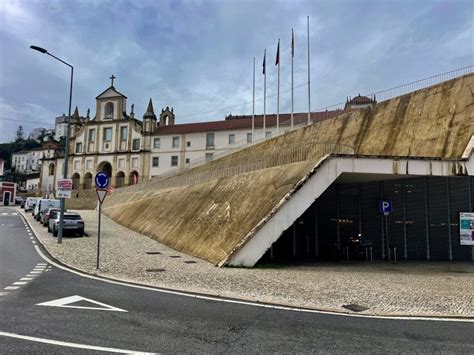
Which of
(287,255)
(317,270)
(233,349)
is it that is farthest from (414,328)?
(287,255)

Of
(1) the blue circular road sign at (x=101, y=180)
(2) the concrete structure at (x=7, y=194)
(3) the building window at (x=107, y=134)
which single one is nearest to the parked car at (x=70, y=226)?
(1) the blue circular road sign at (x=101, y=180)

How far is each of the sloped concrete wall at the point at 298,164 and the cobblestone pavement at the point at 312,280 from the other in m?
1.75

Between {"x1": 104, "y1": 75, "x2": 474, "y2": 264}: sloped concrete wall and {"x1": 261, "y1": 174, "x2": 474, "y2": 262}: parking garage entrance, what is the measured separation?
82.5 inches

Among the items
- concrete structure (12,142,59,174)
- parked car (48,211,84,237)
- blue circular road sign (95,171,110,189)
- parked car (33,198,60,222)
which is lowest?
parked car (48,211,84,237)

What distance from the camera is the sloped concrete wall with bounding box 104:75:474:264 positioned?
16.5 m

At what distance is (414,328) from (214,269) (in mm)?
7832

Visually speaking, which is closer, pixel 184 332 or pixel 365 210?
pixel 184 332

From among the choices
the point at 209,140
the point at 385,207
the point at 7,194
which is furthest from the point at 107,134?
the point at 385,207

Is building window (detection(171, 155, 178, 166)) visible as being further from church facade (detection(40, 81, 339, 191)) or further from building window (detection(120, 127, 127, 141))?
building window (detection(120, 127, 127, 141))

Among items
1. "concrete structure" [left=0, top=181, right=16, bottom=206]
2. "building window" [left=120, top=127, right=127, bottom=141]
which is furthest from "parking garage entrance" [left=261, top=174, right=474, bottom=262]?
"concrete structure" [left=0, top=181, right=16, bottom=206]

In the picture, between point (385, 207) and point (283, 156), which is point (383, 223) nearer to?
point (385, 207)

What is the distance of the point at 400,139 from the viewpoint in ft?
74.3

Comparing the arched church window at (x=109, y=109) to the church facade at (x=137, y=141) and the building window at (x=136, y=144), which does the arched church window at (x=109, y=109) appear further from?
the building window at (x=136, y=144)

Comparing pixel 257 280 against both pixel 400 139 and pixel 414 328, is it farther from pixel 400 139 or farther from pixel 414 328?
pixel 400 139
